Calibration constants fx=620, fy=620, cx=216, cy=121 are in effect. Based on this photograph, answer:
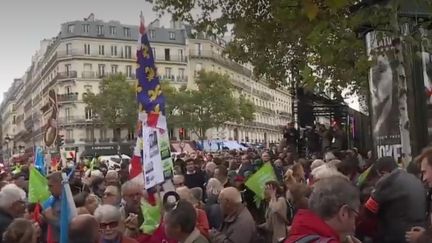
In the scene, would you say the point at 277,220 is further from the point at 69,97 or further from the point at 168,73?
the point at 168,73

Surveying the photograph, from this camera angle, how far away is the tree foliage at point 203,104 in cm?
7450

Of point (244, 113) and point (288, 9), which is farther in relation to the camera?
point (244, 113)

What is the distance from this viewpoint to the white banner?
6625 millimetres

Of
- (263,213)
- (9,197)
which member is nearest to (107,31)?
(263,213)

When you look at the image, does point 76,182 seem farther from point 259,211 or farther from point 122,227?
point 122,227

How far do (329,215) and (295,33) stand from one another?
1094 cm

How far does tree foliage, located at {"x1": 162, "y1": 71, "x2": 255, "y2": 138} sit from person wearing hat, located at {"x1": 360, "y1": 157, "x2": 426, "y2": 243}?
6800cm

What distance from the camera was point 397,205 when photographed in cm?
545

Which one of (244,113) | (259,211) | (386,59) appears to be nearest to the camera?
(259,211)

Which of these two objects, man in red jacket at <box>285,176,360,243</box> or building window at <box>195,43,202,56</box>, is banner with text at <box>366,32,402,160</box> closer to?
man in red jacket at <box>285,176,360,243</box>

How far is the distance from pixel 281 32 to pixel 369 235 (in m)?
12.2

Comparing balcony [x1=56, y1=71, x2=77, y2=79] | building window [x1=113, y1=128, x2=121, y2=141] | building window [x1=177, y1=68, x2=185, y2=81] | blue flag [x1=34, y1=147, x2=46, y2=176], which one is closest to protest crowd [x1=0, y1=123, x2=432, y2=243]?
blue flag [x1=34, y1=147, x2=46, y2=176]

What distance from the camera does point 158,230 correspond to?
5453 millimetres

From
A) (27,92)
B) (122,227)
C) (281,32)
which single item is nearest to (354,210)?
(122,227)
